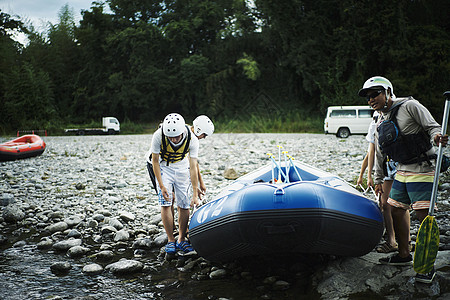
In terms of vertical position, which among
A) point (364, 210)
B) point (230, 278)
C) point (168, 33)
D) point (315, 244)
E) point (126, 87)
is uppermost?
point (168, 33)

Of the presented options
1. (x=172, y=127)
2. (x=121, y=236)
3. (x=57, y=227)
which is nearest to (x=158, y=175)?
(x=172, y=127)

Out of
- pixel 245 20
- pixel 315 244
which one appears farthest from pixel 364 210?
pixel 245 20

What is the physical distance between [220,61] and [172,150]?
2424 cm

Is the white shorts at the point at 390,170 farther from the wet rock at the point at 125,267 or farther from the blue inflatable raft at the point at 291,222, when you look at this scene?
the wet rock at the point at 125,267

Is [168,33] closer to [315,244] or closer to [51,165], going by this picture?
[51,165]

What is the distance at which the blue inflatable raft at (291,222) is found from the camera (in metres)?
2.68

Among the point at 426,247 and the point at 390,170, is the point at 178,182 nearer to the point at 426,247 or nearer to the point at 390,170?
the point at 390,170

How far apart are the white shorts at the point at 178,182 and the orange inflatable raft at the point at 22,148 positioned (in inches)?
306

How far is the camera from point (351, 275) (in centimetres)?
300

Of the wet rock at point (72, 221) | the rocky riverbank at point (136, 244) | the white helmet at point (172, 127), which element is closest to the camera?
the rocky riverbank at point (136, 244)

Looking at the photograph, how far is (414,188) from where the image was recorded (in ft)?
8.93

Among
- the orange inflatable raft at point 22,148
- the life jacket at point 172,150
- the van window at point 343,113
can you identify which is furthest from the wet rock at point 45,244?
the van window at point 343,113

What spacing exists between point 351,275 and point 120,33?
89.8ft

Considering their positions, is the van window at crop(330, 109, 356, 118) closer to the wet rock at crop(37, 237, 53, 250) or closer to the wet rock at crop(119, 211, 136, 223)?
the wet rock at crop(119, 211, 136, 223)
